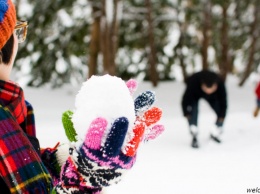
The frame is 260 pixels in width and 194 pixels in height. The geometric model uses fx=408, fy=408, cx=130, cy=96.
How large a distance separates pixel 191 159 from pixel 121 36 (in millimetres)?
10579

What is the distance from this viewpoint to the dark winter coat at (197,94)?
709cm

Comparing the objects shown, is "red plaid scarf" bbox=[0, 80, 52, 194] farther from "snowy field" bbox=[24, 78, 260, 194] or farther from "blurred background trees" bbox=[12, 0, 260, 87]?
"blurred background trees" bbox=[12, 0, 260, 87]

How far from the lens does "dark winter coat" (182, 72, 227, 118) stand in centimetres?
709

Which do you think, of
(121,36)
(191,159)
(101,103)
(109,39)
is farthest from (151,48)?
(101,103)

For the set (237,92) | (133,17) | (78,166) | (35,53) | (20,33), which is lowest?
(237,92)

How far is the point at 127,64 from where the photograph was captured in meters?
16.8

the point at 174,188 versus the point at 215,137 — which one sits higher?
the point at 174,188

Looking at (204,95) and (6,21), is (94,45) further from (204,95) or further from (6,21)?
(6,21)

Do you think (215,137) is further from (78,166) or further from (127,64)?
(127,64)

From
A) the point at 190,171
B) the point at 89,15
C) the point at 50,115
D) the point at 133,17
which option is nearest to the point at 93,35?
the point at 89,15

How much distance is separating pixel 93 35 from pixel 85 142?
13.8 m

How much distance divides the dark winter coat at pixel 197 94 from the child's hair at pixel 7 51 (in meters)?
5.94

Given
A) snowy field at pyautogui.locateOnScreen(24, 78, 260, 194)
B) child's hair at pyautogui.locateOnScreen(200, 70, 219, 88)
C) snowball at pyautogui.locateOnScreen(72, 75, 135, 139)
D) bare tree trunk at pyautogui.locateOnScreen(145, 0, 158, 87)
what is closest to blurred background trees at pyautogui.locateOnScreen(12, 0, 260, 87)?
bare tree trunk at pyautogui.locateOnScreen(145, 0, 158, 87)

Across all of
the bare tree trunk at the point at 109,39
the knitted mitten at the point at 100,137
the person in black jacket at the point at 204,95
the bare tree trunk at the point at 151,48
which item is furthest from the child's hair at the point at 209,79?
the bare tree trunk at the point at 151,48
